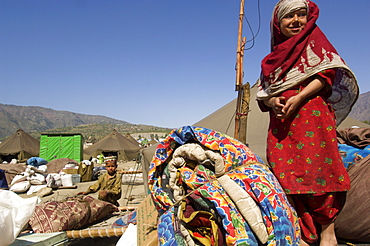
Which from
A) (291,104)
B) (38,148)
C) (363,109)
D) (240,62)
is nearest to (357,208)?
(291,104)

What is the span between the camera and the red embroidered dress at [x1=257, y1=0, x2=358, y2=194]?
150 centimetres

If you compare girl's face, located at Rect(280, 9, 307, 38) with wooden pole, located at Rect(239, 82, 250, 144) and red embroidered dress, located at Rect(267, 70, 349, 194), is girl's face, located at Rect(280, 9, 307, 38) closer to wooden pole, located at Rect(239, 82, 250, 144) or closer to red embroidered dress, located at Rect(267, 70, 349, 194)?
red embroidered dress, located at Rect(267, 70, 349, 194)

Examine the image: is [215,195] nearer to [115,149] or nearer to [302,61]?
[302,61]

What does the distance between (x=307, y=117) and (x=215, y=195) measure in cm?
69

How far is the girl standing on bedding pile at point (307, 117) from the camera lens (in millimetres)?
1497

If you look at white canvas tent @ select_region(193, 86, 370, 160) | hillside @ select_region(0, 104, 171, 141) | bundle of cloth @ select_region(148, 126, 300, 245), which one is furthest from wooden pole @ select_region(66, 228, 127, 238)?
hillside @ select_region(0, 104, 171, 141)

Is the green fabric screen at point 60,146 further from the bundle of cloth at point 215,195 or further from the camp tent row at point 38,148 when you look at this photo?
the bundle of cloth at point 215,195

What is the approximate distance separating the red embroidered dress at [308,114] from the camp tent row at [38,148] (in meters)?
16.4

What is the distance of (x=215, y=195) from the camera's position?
4.17ft

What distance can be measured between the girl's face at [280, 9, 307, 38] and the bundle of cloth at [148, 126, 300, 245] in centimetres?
72

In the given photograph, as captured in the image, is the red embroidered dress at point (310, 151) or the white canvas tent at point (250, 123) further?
the white canvas tent at point (250, 123)

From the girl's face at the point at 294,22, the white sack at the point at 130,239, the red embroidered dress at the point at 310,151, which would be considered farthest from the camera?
the white sack at the point at 130,239

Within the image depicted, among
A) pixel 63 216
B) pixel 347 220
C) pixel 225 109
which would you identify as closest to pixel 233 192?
pixel 347 220

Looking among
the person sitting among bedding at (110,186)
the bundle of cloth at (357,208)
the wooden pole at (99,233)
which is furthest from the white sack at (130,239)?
the person sitting among bedding at (110,186)
